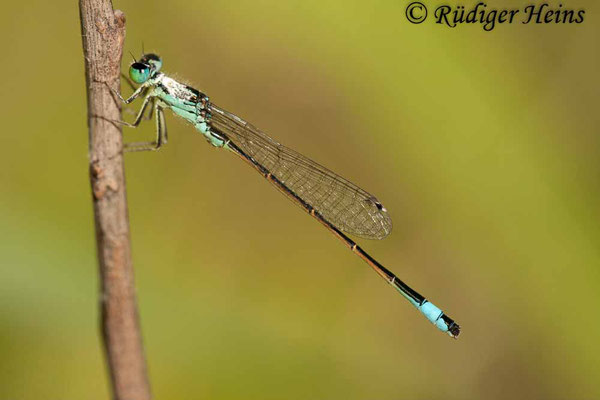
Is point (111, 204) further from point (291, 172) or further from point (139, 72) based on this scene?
point (291, 172)

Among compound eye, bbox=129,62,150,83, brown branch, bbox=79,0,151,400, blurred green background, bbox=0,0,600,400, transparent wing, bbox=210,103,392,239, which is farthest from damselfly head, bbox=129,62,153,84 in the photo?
brown branch, bbox=79,0,151,400

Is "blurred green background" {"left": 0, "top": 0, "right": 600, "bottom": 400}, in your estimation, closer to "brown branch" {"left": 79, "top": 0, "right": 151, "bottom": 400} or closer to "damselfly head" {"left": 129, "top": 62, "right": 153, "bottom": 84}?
"damselfly head" {"left": 129, "top": 62, "right": 153, "bottom": 84}

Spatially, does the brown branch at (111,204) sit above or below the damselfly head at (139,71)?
below


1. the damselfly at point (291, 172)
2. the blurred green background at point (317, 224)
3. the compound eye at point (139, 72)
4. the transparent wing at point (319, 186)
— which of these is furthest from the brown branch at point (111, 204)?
the transparent wing at point (319, 186)

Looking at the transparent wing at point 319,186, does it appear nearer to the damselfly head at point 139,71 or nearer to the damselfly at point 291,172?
the damselfly at point 291,172

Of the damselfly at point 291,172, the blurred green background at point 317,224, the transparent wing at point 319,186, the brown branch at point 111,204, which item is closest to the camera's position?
the brown branch at point 111,204

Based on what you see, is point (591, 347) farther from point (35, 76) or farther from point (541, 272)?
point (35, 76)

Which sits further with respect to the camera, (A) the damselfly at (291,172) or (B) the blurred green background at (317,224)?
(A) the damselfly at (291,172)

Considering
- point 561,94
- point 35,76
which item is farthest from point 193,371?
point 561,94

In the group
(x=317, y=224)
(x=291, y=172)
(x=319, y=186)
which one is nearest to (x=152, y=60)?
(x=291, y=172)
